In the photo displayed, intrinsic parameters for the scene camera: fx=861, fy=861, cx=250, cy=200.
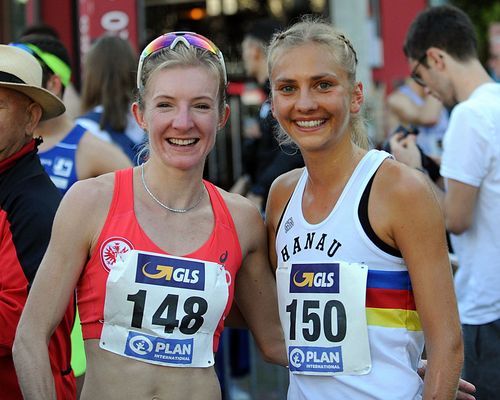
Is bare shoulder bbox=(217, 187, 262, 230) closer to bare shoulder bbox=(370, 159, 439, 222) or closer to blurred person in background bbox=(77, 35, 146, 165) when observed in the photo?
bare shoulder bbox=(370, 159, 439, 222)

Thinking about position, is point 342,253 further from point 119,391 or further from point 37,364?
point 37,364

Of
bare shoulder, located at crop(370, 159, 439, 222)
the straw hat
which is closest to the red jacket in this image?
the straw hat

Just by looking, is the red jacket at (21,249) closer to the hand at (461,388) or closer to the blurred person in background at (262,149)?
the hand at (461,388)

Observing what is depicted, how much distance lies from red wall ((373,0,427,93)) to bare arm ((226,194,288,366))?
6361mm

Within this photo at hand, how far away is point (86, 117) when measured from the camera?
5273 millimetres

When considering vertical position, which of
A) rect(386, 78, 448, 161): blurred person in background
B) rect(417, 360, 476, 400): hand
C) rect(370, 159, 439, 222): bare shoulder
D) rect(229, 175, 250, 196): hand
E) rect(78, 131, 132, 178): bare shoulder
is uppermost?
rect(370, 159, 439, 222): bare shoulder

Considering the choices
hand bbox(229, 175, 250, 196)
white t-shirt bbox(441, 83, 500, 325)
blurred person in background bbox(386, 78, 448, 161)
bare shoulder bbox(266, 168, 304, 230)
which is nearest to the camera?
bare shoulder bbox(266, 168, 304, 230)

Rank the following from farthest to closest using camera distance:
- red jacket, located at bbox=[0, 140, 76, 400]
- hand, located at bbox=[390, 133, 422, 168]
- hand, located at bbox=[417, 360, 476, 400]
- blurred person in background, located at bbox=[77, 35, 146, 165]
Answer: blurred person in background, located at bbox=[77, 35, 146, 165], hand, located at bbox=[390, 133, 422, 168], red jacket, located at bbox=[0, 140, 76, 400], hand, located at bbox=[417, 360, 476, 400]

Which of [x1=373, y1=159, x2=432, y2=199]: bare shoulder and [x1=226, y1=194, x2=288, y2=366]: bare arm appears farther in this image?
[x1=226, y1=194, x2=288, y2=366]: bare arm

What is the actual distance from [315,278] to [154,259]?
0.52 meters

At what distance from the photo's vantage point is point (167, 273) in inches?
107

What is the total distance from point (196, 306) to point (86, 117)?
2.79 metres

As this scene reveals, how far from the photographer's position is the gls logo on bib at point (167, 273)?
8.89 feet

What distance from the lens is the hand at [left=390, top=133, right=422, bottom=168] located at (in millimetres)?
4078
